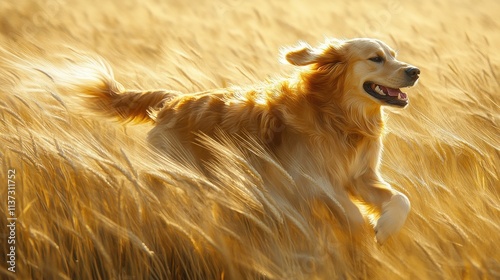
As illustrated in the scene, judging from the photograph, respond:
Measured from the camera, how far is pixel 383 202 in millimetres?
2893

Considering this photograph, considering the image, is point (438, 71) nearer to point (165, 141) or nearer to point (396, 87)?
point (396, 87)

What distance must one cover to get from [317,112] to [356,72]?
264 millimetres

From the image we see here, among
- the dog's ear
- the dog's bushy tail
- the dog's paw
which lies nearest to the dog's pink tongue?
the dog's ear

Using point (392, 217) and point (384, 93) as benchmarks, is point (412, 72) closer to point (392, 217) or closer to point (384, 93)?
point (384, 93)

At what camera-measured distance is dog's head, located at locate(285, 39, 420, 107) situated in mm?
3170

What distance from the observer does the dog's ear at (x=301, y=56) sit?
332 centimetres

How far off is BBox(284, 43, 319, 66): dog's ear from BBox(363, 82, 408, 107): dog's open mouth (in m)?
0.28

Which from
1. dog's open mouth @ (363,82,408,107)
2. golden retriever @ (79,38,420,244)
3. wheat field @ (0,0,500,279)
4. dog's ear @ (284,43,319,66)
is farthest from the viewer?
dog's ear @ (284,43,319,66)

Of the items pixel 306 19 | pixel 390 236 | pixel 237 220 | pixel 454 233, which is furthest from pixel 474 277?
pixel 306 19

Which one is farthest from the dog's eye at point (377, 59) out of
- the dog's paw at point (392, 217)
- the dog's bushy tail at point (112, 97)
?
the dog's bushy tail at point (112, 97)

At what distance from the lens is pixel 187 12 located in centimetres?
760

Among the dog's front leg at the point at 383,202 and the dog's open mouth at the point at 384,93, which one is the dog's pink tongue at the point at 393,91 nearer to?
the dog's open mouth at the point at 384,93

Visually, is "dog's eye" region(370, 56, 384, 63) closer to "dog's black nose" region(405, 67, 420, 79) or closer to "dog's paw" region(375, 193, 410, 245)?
"dog's black nose" region(405, 67, 420, 79)

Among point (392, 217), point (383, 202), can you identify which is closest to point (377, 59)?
point (383, 202)
